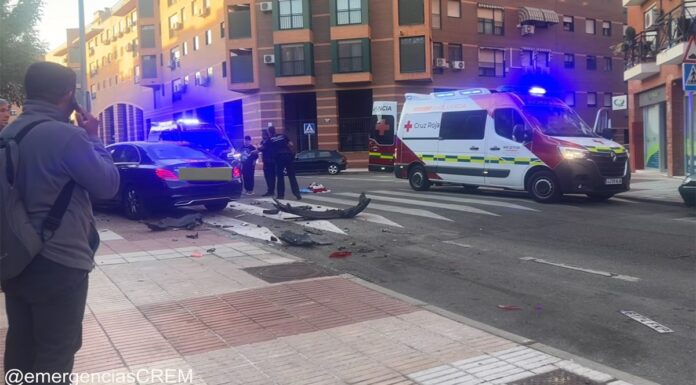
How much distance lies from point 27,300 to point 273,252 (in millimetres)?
5345

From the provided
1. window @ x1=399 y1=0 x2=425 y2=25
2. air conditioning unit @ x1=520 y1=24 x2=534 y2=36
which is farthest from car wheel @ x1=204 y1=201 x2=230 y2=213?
air conditioning unit @ x1=520 y1=24 x2=534 y2=36

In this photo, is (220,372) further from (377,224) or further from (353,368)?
(377,224)

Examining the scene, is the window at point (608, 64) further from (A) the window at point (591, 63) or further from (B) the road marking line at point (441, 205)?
(B) the road marking line at point (441, 205)

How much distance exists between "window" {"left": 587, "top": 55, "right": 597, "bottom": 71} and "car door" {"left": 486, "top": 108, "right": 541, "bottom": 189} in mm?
36409

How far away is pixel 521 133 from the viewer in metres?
13.5

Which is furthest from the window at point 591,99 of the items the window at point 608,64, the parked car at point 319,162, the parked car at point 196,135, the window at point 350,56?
the parked car at point 196,135

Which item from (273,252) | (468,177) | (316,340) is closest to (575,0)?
(468,177)

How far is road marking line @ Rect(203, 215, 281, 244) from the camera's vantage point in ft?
31.6

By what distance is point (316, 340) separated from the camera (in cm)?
454

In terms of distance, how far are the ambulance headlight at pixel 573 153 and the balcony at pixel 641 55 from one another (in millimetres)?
10776

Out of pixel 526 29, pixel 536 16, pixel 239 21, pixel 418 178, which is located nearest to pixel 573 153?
pixel 418 178

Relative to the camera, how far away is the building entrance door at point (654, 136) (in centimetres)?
2214

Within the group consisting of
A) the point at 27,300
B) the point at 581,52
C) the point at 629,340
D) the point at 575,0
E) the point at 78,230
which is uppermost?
the point at 575,0

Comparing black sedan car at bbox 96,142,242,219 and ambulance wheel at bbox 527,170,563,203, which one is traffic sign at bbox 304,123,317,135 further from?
black sedan car at bbox 96,142,242,219
